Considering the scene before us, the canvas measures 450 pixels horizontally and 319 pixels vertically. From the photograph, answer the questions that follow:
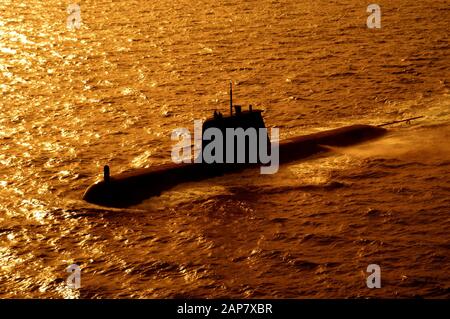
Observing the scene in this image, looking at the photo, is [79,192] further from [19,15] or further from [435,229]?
[19,15]

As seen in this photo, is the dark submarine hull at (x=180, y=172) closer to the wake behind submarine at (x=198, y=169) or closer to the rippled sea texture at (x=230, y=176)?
the wake behind submarine at (x=198, y=169)

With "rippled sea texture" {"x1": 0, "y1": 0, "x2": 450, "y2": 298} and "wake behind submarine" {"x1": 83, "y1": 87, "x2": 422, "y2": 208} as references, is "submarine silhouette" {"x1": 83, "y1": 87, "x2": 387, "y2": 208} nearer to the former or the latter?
"wake behind submarine" {"x1": 83, "y1": 87, "x2": 422, "y2": 208}

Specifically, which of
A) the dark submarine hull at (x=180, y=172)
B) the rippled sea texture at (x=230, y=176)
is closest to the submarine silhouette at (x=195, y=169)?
the dark submarine hull at (x=180, y=172)

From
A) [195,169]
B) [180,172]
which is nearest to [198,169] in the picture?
[195,169]

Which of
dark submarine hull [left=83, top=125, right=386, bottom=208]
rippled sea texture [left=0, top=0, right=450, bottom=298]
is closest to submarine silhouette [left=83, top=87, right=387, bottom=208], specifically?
dark submarine hull [left=83, top=125, right=386, bottom=208]

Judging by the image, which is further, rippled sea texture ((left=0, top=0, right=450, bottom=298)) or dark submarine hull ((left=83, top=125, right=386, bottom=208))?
dark submarine hull ((left=83, top=125, right=386, bottom=208))

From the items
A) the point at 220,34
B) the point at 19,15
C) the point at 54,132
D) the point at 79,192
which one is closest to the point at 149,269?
the point at 79,192
